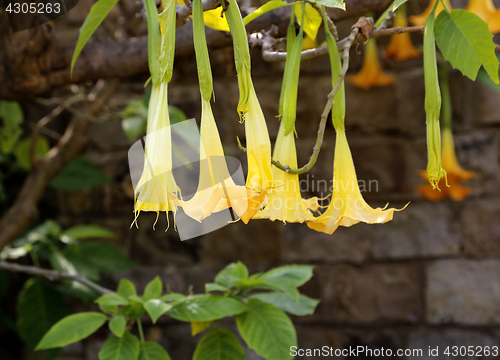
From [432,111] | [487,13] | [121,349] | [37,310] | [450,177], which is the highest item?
[487,13]

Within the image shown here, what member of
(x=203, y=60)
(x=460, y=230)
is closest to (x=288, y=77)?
(x=203, y=60)

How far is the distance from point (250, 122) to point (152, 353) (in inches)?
17.8

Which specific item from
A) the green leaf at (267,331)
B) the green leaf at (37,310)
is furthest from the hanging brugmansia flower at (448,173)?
the green leaf at (37,310)

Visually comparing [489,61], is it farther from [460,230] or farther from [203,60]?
[460,230]

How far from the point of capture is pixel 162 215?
1.17 m

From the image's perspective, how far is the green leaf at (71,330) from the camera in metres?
0.56

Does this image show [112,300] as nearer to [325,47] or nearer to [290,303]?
[290,303]

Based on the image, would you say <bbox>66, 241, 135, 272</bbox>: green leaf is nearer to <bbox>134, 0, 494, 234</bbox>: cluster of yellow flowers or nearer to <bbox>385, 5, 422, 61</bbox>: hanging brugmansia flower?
<bbox>134, 0, 494, 234</bbox>: cluster of yellow flowers

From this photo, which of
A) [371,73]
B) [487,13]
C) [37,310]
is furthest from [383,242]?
[37,310]

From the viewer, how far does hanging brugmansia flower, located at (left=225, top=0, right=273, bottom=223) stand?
0.29 m

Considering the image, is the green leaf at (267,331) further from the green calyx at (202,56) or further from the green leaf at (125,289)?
the green calyx at (202,56)

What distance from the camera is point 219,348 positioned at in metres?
0.60

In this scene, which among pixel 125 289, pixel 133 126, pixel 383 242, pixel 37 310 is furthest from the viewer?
pixel 383 242

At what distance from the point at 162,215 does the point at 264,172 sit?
93 cm
